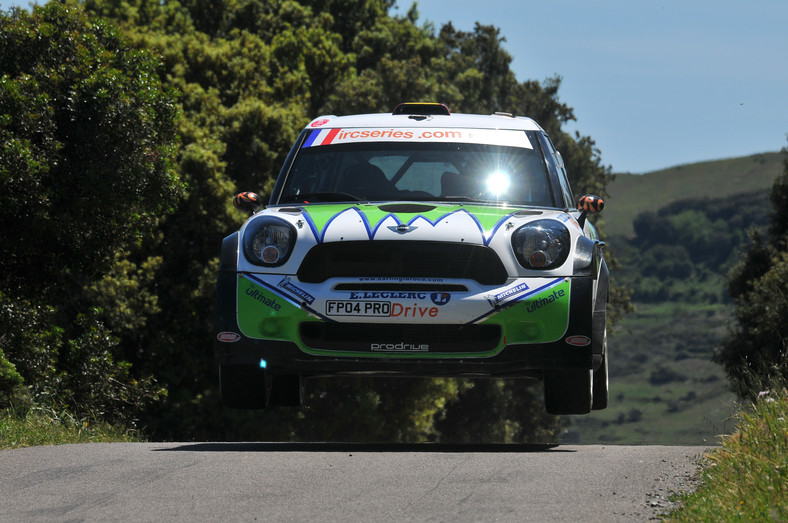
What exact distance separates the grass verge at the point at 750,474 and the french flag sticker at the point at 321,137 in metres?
3.70

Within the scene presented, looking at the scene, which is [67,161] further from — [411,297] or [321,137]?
[411,297]

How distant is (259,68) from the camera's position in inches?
1289

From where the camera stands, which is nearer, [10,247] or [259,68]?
[10,247]

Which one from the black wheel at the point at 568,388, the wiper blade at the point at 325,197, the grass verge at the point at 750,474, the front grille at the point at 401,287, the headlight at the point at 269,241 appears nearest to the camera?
the grass verge at the point at 750,474

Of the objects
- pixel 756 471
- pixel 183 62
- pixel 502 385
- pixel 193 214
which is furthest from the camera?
pixel 502 385

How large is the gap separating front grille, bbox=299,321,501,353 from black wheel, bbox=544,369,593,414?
615 millimetres

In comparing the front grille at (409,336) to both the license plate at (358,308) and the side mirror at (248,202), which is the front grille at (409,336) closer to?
the license plate at (358,308)


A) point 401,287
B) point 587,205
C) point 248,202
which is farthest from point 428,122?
point 401,287

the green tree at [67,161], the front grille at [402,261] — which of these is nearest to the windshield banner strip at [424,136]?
the front grille at [402,261]

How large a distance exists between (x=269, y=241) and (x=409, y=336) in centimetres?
110

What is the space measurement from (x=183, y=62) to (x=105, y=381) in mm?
12440

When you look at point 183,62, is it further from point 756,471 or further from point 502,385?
point 756,471

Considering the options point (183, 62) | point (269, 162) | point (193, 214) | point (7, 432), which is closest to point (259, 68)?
point (183, 62)

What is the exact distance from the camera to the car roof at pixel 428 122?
9.66 metres
